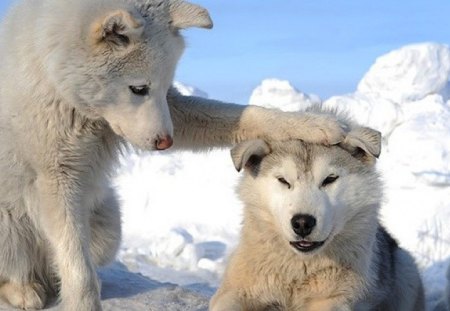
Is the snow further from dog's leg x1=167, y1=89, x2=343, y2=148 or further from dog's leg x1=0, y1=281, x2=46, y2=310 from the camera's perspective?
dog's leg x1=167, y1=89, x2=343, y2=148

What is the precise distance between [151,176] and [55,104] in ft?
23.1

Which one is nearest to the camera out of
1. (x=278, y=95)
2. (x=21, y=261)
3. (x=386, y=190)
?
(x=21, y=261)

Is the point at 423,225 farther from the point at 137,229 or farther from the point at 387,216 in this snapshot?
the point at 137,229

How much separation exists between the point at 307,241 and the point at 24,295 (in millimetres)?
2044

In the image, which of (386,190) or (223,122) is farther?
(386,190)

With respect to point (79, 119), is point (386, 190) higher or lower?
lower

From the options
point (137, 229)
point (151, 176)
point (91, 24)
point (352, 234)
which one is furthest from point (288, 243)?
point (151, 176)

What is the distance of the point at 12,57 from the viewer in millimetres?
5039

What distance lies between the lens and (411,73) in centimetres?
1384

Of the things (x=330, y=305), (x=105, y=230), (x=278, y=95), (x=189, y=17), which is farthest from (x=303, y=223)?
(x=278, y=95)

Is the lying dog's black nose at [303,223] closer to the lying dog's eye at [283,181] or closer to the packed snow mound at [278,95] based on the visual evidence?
the lying dog's eye at [283,181]

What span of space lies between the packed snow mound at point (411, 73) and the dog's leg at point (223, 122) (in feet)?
27.7

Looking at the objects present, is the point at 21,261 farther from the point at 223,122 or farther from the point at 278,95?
the point at 278,95

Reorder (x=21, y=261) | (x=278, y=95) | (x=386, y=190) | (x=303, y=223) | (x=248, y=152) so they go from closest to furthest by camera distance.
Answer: (x=303, y=223), (x=248, y=152), (x=21, y=261), (x=386, y=190), (x=278, y=95)
